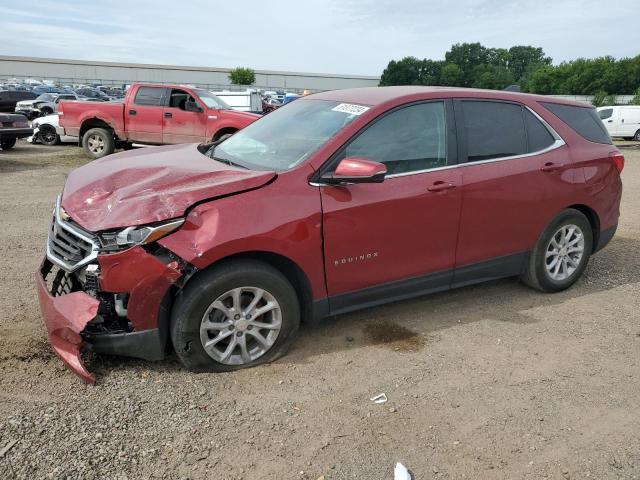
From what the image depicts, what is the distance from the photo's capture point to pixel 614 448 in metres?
2.87

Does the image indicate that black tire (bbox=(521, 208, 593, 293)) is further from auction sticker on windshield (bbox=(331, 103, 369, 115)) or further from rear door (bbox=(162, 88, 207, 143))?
rear door (bbox=(162, 88, 207, 143))

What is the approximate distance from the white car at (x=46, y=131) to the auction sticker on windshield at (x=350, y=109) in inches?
569

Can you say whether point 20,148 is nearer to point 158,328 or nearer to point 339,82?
point 158,328

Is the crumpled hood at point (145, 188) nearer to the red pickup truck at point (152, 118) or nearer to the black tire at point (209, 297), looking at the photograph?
the black tire at point (209, 297)

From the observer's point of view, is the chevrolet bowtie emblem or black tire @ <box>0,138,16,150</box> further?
black tire @ <box>0,138,16,150</box>

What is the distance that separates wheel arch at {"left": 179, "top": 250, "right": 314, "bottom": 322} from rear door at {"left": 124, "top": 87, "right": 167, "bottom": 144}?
999cm

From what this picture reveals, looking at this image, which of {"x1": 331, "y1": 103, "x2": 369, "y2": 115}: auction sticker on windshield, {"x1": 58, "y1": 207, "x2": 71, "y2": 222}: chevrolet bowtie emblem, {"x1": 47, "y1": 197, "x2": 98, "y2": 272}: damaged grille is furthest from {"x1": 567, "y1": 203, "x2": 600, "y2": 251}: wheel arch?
{"x1": 58, "y1": 207, "x2": 71, "y2": 222}: chevrolet bowtie emblem

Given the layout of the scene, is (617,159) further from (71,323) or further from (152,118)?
(152,118)

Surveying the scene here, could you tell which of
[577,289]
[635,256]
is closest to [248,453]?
[577,289]

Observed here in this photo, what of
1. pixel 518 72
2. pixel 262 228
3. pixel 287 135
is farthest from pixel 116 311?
pixel 518 72

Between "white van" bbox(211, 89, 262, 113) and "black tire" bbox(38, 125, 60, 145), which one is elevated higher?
"white van" bbox(211, 89, 262, 113)

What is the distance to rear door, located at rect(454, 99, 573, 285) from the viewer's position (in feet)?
13.7

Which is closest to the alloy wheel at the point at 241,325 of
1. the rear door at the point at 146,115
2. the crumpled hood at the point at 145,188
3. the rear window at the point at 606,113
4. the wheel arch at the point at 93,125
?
the crumpled hood at the point at 145,188

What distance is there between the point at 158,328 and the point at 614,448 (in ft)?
8.58
